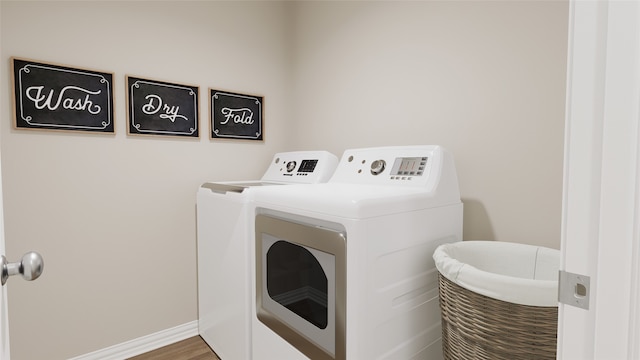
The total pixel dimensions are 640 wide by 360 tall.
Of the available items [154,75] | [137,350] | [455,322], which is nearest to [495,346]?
[455,322]

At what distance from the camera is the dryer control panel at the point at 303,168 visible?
200cm

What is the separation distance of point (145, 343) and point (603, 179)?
235 centimetres

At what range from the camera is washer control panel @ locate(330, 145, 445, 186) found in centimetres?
145

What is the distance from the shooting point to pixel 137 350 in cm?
202

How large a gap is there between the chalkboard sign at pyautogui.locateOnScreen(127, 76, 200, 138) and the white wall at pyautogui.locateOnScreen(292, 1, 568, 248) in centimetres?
96

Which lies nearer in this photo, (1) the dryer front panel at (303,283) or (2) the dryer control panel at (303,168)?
(1) the dryer front panel at (303,283)

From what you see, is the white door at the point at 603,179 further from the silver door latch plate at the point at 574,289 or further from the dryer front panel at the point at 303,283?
the dryer front panel at the point at 303,283

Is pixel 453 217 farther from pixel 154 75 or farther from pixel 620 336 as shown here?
pixel 154 75

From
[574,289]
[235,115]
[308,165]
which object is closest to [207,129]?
[235,115]

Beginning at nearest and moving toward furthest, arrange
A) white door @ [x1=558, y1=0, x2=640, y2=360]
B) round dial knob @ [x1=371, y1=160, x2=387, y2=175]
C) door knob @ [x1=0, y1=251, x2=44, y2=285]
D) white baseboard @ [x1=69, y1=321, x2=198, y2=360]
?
white door @ [x1=558, y1=0, x2=640, y2=360] → door knob @ [x1=0, y1=251, x2=44, y2=285] → round dial knob @ [x1=371, y1=160, x2=387, y2=175] → white baseboard @ [x1=69, y1=321, x2=198, y2=360]

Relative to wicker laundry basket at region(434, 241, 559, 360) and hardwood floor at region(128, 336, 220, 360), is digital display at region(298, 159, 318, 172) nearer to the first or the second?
wicker laundry basket at region(434, 241, 559, 360)

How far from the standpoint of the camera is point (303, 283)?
136 centimetres

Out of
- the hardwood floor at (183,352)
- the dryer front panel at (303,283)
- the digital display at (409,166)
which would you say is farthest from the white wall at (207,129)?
the dryer front panel at (303,283)

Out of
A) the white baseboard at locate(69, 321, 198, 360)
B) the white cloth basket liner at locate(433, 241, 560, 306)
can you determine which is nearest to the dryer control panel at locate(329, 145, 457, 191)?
the white cloth basket liner at locate(433, 241, 560, 306)
